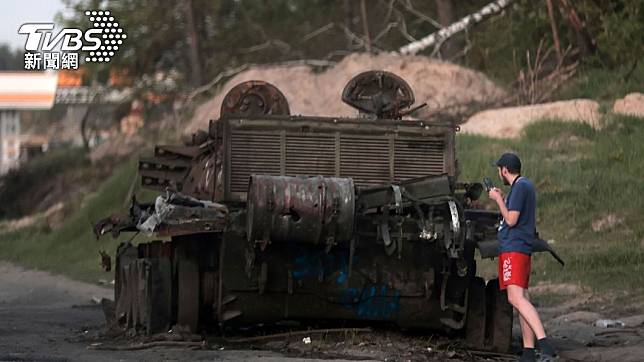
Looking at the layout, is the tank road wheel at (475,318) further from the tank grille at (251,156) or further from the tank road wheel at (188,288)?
the tank road wheel at (188,288)

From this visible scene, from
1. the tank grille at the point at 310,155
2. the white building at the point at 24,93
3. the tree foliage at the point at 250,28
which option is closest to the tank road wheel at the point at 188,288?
the tank grille at the point at 310,155

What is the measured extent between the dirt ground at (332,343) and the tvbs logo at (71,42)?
12.3 meters

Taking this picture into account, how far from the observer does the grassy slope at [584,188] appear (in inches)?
771

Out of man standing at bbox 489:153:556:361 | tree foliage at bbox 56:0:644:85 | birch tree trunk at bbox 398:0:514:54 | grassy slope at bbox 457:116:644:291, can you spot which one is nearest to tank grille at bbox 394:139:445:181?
man standing at bbox 489:153:556:361

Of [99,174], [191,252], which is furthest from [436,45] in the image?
[191,252]

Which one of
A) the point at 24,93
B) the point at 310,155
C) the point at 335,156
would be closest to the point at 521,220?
the point at 335,156

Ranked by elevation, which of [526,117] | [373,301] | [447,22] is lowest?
[373,301]

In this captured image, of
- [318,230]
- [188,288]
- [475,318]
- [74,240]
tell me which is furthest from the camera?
[74,240]

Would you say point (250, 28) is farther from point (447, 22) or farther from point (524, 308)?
point (524, 308)

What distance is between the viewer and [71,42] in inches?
1446

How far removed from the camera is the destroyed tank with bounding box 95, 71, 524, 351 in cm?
1175

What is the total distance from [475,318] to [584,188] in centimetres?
1125

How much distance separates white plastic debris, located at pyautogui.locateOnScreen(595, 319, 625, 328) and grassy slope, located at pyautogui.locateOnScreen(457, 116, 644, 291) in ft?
8.86

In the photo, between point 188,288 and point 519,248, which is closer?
point 519,248
